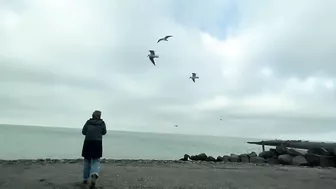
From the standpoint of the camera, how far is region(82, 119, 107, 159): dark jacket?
8.80 m

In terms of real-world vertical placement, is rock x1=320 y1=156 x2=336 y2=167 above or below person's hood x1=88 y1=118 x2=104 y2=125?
below

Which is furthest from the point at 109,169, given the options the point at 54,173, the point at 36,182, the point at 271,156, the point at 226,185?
the point at 271,156

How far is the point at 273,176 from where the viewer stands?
12312 millimetres

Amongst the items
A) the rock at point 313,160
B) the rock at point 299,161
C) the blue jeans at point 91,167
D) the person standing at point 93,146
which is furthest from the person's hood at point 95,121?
the rock at point 313,160

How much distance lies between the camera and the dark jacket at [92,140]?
8.80 m

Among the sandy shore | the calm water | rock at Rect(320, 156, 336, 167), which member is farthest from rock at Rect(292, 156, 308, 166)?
the calm water

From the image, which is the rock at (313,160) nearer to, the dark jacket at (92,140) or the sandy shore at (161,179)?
the sandy shore at (161,179)

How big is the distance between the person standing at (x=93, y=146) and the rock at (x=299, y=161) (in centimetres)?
1236

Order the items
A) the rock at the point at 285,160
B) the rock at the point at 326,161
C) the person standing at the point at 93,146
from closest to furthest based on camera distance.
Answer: the person standing at the point at 93,146
the rock at the point at 326,161
the rock at the point at 285,160

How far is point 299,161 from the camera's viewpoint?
18359 mm

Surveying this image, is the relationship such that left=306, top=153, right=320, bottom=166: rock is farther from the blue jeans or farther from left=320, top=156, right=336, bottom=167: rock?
the blue jeans

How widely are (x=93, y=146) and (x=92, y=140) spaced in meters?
0.14

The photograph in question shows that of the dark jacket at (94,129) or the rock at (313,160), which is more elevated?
the dark jacket at (94,129)

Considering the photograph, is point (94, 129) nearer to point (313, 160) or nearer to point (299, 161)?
point (299, 161)
